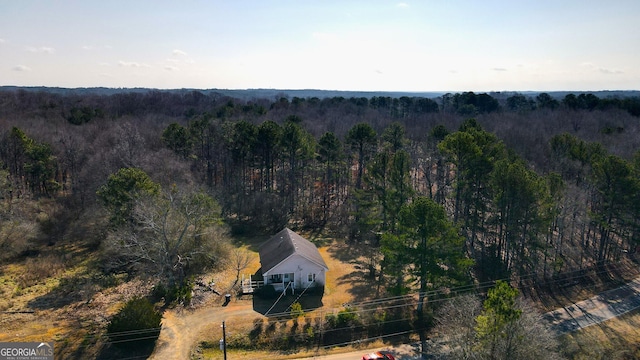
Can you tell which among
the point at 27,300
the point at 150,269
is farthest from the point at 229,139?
the point at 27,300

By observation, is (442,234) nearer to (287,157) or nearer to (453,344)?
(453,344)

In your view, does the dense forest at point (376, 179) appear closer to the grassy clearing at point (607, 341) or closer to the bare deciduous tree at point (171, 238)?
the grassy clearing at point (607, 341)

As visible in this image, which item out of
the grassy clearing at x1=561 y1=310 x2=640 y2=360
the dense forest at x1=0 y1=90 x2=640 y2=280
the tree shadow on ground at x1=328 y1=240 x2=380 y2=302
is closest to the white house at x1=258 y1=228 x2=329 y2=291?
the tree shadow on ground at x1=328 y1=240 x2=380 y2=302

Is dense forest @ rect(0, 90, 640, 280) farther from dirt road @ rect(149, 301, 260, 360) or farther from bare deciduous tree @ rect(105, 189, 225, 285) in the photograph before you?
dirt road @ rect(149, 301, 260, 360)

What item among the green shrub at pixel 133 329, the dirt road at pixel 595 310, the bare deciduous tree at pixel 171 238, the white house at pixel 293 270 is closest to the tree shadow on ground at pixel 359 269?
the white house at pixel 293 270

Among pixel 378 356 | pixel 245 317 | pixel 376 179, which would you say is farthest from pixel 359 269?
pixel 378 356

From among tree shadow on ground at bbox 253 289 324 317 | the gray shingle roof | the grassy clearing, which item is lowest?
the grassy clearing
